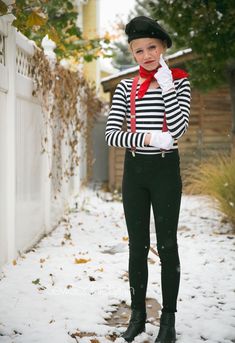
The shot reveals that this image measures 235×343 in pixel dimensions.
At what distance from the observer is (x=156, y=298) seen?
4031 mm

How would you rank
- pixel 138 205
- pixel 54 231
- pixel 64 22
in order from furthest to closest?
pixel 64 22
pixel 54 231
pixel 138 205

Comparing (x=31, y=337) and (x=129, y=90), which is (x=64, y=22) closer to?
(x=129, y=90)

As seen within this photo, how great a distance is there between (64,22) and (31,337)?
6.09 m

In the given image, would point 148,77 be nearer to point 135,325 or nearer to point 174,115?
point 174,115

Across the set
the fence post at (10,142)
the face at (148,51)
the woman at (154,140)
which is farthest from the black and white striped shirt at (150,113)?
the fence post at (10,142)

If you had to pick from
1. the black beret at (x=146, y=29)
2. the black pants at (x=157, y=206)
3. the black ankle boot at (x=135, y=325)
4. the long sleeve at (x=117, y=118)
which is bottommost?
the black ankle boot at (x=135, y=325)

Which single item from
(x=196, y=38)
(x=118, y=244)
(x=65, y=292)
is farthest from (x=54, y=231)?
(x=196, y=38)

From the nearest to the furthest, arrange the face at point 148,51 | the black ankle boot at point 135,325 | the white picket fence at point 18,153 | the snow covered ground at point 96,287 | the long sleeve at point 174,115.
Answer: the long sleeve at point 174,115 < the face at point 148,51 < the black ankle boot at point 135,325 < the snow covered ground at point 96,287 < the white picket fence at point 18,153

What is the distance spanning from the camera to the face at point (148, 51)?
2938mm

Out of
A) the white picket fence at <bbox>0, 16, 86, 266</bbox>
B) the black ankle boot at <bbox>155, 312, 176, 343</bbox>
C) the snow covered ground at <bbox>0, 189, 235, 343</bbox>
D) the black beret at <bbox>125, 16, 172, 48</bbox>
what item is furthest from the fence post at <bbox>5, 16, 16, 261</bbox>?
the black ankle boot at <bbox>155, 312, 176, 343</bbox>

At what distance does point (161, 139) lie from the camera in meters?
2.84

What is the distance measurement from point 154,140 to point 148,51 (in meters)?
0.53

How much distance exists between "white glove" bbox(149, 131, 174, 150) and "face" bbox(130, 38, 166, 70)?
16.2 inches

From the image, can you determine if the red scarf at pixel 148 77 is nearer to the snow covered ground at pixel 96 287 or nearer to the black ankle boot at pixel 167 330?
the black ankle boot at pixel 167 330
